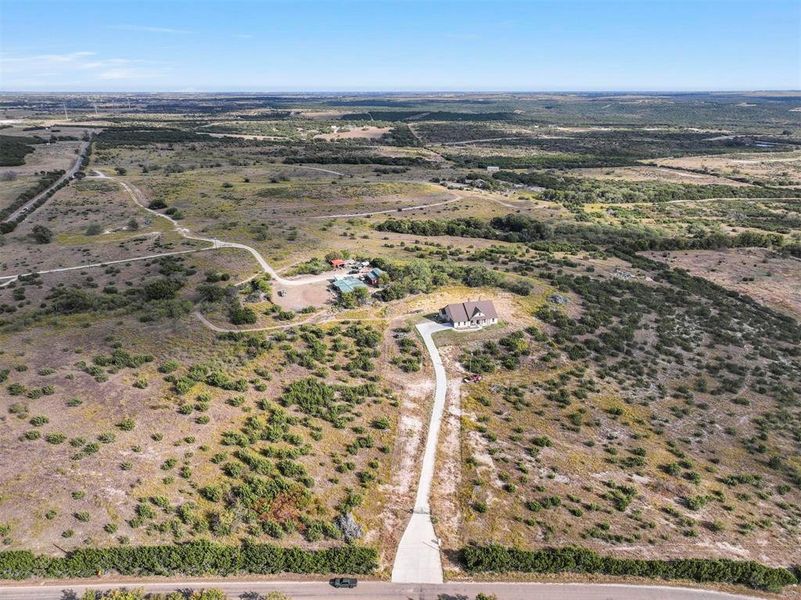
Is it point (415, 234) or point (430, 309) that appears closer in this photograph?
point (430, 309)

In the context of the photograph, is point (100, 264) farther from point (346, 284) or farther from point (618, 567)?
point (618, 567)

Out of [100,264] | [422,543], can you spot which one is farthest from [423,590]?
[100,264]

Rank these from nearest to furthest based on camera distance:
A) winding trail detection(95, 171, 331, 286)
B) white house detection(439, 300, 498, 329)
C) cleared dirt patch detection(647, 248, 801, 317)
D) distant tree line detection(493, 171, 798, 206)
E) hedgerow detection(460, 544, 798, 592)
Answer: hedgerow detection(460, 544, 798, 592) → white house detection(439, 300, 498, 329) → winding trail detection(95, 171, 331, 286) → cleared dirt patch detection(647, 248, 801, 317) → distant tree line detection(493, 171, 798, 206)

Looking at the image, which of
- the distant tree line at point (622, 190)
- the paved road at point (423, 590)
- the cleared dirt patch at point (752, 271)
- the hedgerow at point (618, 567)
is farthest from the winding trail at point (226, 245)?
the distant tree line at point (622, 190)

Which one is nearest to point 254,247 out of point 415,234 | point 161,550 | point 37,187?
point 415,234

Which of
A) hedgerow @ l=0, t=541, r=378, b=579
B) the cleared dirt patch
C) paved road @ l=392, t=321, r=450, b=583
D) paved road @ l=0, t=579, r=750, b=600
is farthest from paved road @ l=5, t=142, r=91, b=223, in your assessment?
the cleared dirt patch

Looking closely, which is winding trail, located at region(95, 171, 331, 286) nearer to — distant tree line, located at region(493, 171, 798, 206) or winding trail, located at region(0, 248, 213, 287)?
winding trail, located at region(0, 248, 213, 287)

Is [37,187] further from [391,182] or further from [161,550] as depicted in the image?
[161,550]
